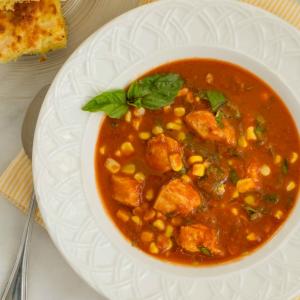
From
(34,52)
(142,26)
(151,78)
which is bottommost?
(34,52)

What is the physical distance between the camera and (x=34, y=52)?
520 cm

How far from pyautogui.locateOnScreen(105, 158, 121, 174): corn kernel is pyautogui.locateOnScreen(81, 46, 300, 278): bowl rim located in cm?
14

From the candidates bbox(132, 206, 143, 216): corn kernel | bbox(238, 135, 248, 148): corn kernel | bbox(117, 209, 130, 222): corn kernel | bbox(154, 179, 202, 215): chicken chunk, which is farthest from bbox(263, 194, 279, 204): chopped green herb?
bbox(117, 209, 130, 222): corn kernel

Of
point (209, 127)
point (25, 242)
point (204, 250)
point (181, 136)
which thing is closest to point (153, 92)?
point (181, 136)

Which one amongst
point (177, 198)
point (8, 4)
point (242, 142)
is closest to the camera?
point (177, 198)

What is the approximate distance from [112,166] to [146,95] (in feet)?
2.30

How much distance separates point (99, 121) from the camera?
4.73 m

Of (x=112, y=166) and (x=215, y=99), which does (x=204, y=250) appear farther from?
(x=215, y=99)

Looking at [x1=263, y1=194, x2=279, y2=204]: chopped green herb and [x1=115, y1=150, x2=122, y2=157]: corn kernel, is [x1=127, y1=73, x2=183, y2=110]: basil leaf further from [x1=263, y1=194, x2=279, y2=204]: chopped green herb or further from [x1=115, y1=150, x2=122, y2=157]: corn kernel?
[x1=263, y1=194, x2=279, y2=204]: chopped green herb

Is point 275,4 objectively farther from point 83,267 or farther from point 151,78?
point 83,267

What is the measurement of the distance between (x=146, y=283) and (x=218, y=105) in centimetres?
169

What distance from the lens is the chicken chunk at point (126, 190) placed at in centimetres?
468

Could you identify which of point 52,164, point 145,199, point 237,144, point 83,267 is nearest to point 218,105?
point 237,144

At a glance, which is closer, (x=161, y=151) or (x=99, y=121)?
(x=161, y=151)
